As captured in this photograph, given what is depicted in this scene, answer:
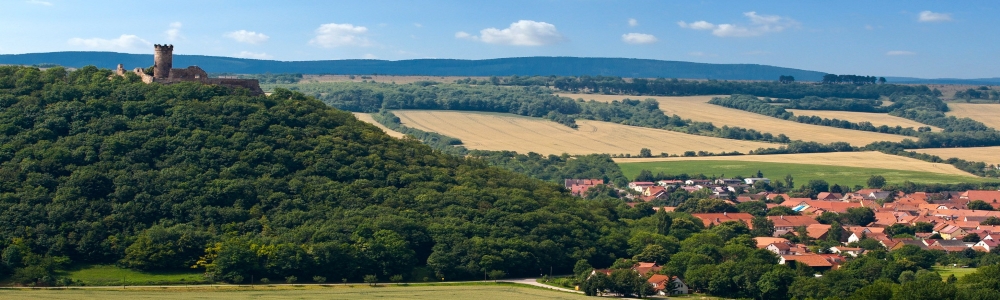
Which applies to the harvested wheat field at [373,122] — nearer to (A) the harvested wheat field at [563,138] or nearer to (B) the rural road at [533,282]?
(A) the harvested wheat field at [563,138]

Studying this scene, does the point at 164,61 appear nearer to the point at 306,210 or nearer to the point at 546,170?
the point at 306,210

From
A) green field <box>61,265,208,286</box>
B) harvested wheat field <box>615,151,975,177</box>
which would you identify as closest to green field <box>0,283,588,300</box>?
green field <box>61,265,208,286</box>

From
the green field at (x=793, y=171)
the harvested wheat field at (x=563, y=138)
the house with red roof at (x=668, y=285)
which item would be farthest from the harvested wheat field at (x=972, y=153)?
the house with red roof at (x=668, y=285)

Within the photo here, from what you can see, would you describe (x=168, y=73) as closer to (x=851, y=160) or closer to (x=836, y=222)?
(x=836, y=222)

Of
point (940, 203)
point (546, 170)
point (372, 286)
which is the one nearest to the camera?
point (372, 286)

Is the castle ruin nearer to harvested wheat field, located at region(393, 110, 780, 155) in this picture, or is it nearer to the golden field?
harvested wheat field, located at region(393, 110, 780, 155)

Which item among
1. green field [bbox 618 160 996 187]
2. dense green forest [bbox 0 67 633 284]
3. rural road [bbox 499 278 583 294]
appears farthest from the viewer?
green field [bbox 618 160 996 187]

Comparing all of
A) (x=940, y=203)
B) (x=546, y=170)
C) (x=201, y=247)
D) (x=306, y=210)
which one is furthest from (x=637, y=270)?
(x=546, y=170)
